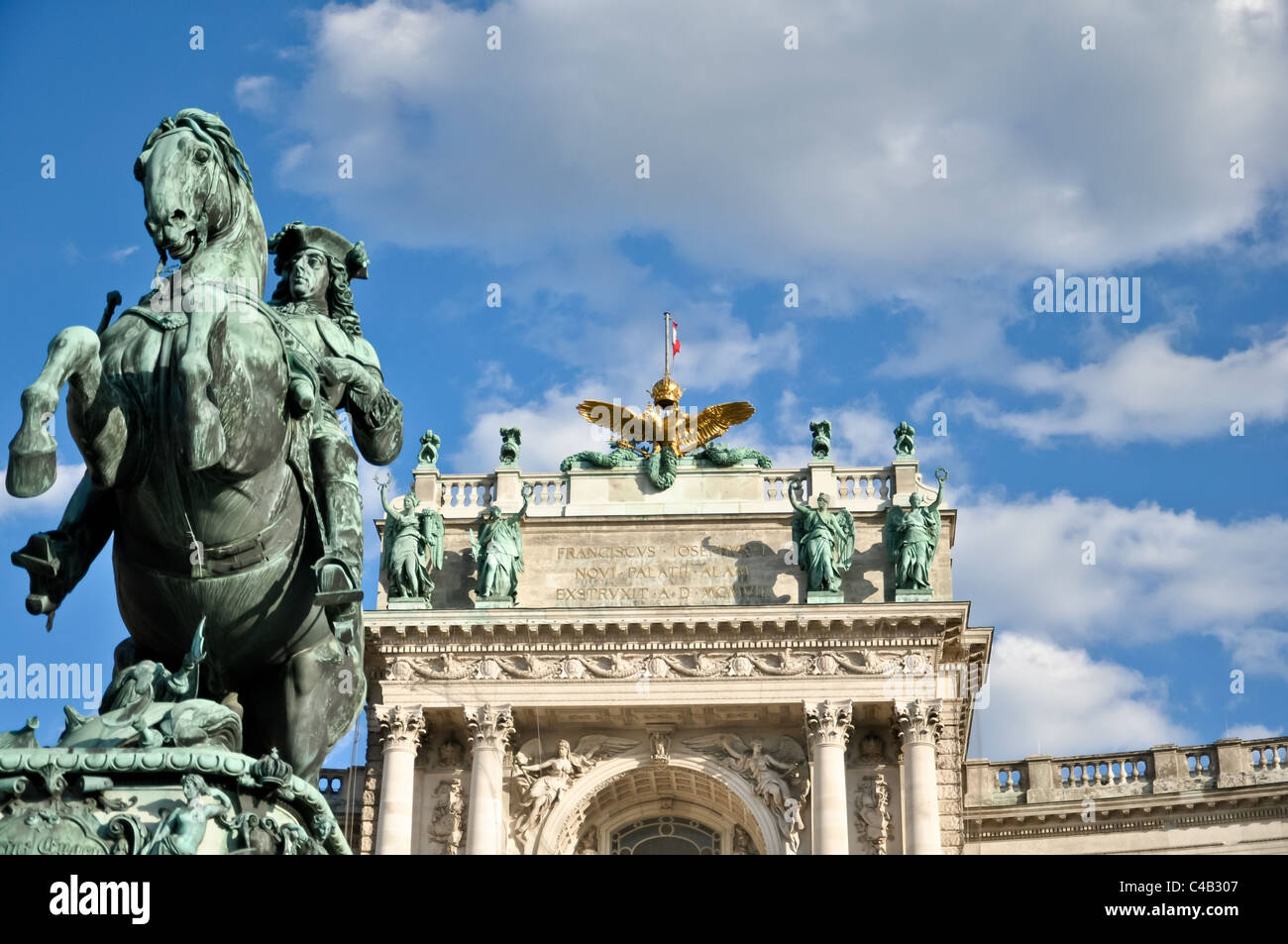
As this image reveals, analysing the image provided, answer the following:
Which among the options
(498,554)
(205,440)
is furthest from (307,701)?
(498,554)

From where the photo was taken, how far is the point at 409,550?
42.3 metres

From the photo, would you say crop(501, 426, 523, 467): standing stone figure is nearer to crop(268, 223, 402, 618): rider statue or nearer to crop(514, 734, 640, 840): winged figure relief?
crop(514, 734, 640, 840): winged figure relief

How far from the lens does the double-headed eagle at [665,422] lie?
46.2 meters

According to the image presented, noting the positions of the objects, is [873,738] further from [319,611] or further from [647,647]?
[319,611]

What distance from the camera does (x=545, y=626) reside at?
135 ft

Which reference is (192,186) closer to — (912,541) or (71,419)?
(71,419)

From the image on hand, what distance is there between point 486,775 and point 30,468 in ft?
111

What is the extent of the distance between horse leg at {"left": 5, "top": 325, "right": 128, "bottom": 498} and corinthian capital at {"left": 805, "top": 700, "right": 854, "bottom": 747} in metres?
33.2

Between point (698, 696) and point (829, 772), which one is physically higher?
point (698, 696)

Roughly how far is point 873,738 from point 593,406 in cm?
1052

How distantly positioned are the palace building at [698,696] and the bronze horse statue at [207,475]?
3172cm

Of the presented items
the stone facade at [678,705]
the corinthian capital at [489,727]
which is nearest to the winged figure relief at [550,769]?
the stone facade at [678,705]
